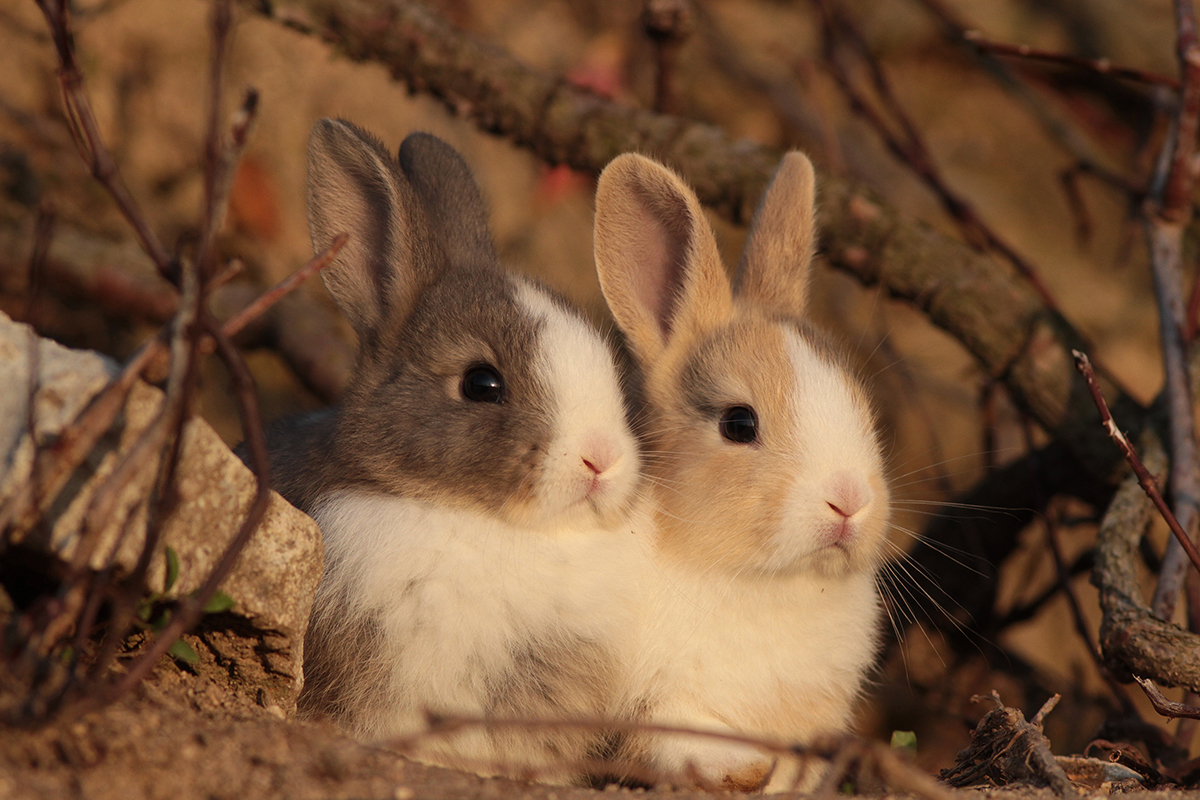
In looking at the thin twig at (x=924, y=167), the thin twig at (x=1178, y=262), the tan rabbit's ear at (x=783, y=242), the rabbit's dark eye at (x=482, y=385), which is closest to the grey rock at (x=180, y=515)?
the rabbit's dark eye at (x=482, y=385)

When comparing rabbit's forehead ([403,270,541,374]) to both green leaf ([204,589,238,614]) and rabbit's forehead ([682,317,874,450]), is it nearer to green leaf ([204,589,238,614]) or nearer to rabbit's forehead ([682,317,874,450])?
rabbit's forehead ([682,317,874,450])

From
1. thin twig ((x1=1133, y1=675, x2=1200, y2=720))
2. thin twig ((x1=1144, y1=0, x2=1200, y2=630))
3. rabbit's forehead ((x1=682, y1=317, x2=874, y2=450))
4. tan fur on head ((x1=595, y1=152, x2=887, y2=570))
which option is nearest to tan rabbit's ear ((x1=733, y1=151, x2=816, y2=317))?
tan fur on head ((x1=595, y1=152, x2=887, y2=570))

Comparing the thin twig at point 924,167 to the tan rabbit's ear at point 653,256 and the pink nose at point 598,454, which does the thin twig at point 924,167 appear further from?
the pink nose at point 598,454

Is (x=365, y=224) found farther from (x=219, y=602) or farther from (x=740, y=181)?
(x=740, y=181)

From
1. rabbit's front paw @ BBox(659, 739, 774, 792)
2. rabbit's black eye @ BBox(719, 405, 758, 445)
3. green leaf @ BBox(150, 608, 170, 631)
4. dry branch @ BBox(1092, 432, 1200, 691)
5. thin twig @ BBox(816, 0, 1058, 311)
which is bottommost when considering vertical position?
rabbit's front paw @ BBox(659, 739, 774, 792)

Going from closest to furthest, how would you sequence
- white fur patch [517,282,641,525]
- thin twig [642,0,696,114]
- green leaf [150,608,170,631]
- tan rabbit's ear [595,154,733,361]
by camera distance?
green leaf [150,608,170,631], white fur patch [517,282,641,525], tan rabbit's ear [595,154,733,361], thin twig [642,0,696,114]

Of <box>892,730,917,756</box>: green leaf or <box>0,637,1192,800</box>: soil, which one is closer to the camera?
<box>0,637,1192,800</box>: soil
